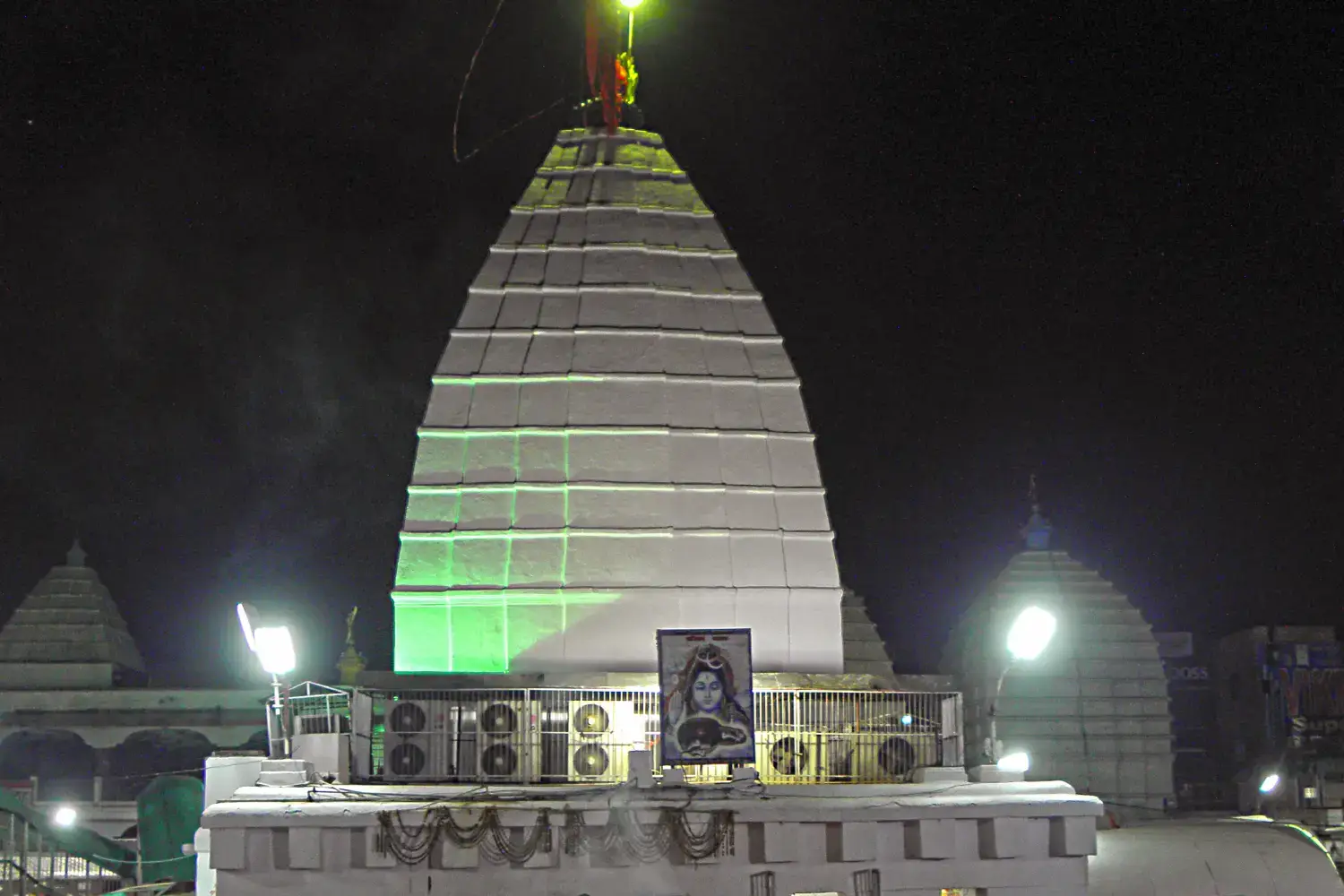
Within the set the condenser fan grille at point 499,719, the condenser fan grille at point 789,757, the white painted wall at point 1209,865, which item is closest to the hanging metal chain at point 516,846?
the condenser fan grille at point 499,719

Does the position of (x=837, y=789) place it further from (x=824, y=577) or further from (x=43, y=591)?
(x=43, y=591)

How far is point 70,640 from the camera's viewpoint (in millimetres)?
67688

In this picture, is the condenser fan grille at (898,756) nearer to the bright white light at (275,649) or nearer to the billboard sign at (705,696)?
the billboard sign at (705,696)

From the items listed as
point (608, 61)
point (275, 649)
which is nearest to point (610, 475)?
point (275, 649)

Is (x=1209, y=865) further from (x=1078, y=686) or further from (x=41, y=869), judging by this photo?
(x=1078, y=686)

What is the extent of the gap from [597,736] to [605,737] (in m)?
0.12

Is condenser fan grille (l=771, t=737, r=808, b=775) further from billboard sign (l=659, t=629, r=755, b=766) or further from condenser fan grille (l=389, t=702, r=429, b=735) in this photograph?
condenser fan grille (l=389, t=702, r=429, b=735)

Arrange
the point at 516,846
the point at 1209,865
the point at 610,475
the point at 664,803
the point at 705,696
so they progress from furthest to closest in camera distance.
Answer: the point at 1209,865 < the point at 610,475 < the point at 705,696 < the point at 664,803 < the point at 516,846

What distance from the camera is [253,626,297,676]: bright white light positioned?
2877 centimetres

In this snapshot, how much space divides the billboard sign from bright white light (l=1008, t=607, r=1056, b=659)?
366 cm

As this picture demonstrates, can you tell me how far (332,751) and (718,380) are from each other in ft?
29.1

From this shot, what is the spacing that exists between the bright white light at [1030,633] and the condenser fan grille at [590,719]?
5846 mm

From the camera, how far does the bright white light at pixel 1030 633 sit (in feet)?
94.6

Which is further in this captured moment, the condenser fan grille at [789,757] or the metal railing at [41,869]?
the metal railing at [41,869]
